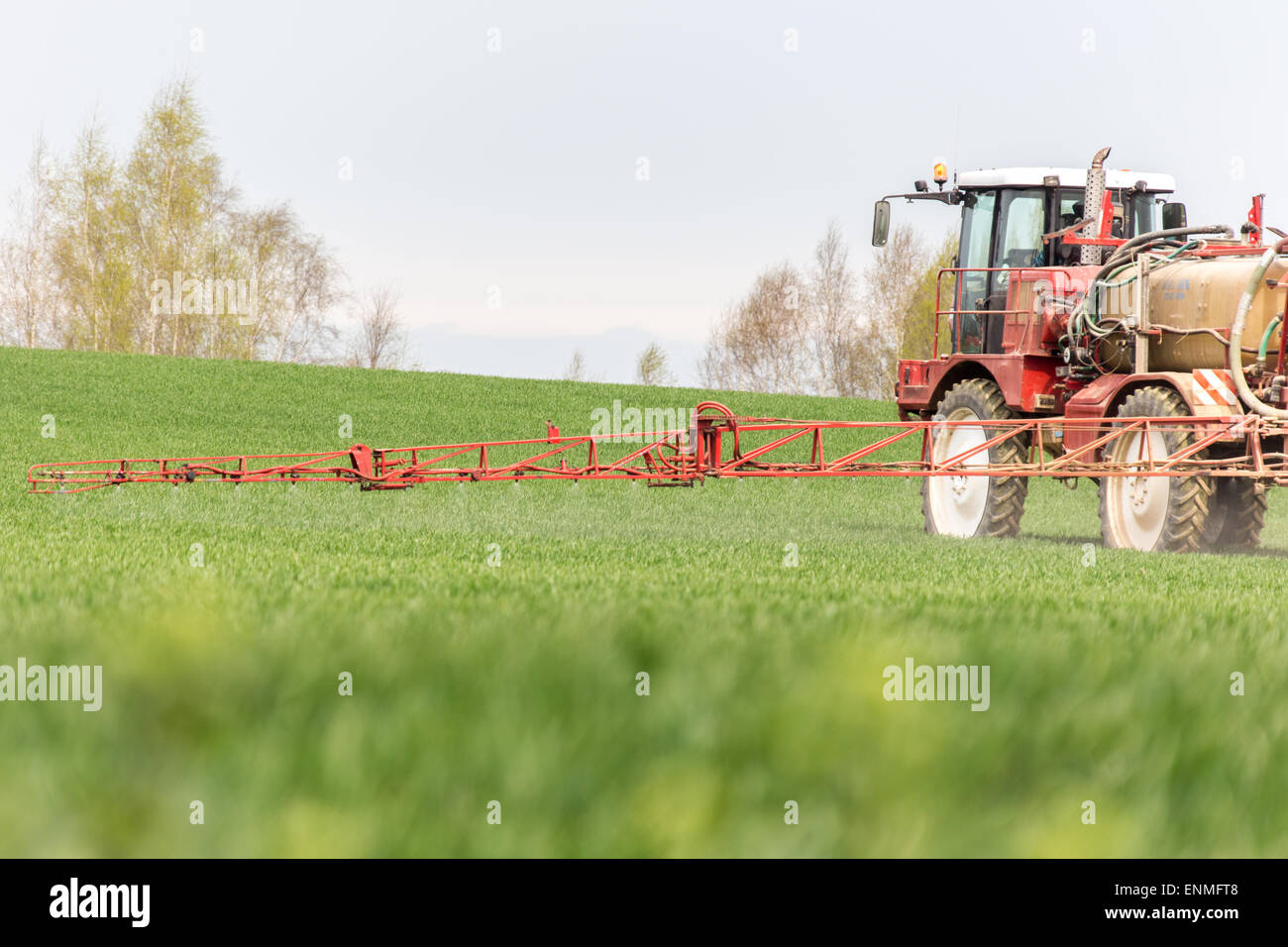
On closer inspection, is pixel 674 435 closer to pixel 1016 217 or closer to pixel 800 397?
pixel 1016 217

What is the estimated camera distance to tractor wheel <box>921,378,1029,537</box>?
11.6 metres

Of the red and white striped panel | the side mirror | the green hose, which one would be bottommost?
the red and white striped panel

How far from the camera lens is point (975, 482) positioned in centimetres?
1190

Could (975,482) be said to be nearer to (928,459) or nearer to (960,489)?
(960,489)

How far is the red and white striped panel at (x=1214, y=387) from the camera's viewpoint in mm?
9883

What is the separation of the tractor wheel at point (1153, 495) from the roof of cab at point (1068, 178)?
2607mm

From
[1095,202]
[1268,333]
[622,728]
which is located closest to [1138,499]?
[1268,333]

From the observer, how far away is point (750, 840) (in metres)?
1.16

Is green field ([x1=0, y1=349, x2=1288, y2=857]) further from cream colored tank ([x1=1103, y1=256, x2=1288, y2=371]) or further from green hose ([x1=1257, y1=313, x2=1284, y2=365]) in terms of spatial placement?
cream colored tank ([x1=1103, y1=256, x2=1288, y2=371])

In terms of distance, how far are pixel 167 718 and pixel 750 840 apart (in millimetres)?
644

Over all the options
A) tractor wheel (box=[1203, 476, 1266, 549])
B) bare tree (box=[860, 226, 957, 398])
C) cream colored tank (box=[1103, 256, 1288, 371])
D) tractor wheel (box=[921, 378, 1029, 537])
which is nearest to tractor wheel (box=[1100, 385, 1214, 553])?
tractor wheel (box=[1203, 476, 1266, 549])

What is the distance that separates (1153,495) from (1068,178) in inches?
146

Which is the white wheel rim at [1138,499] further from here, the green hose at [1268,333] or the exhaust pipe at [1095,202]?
the exhaust pipe at [1095,202]
